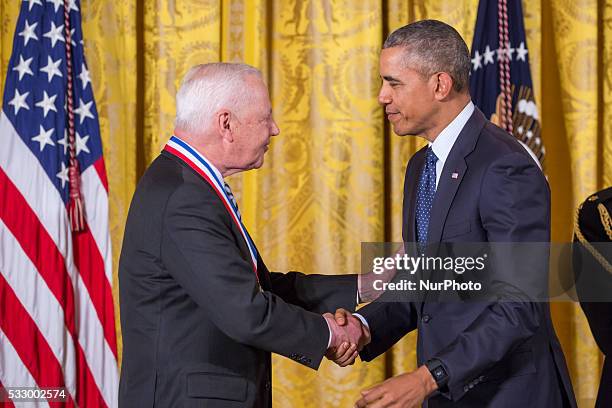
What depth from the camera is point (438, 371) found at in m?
2.21

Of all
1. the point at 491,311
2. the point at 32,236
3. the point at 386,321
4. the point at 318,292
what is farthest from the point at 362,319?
the point at 32,236

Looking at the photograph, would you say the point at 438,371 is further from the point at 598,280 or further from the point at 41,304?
the point at 41,304

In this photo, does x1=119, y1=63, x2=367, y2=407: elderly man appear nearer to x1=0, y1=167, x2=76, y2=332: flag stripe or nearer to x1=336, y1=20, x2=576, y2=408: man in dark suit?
x1=336, y1=20, x2=576, y2=408: man in dark suit

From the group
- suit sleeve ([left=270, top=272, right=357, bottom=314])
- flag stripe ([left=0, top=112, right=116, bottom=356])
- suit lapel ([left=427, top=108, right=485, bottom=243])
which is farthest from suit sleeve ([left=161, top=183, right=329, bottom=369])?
flag stripe ([left=0, top=112, right=116, bottom=356])

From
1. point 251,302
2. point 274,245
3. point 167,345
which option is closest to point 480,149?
point 251,302

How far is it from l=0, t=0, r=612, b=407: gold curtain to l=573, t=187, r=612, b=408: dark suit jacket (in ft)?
5.36

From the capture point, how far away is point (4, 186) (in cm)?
379

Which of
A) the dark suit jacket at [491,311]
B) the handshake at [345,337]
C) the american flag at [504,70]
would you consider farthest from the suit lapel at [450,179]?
the american flag at [504,70]

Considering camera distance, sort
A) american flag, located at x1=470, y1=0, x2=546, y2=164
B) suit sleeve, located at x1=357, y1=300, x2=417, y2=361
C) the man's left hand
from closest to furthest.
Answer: the man's left hand, suit sleeve, located at x1=357, y1=300, x2=417, y2=361, american flag, located at x1=470, y1=0, x2=546, y2=164

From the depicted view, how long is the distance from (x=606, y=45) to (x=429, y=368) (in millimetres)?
2907

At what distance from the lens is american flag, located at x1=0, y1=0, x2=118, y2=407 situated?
149 inches

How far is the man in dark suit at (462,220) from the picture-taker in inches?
87.8

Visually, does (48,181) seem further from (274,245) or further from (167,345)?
(167,345)

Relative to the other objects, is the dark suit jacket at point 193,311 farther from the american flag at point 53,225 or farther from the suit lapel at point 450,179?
the american flag at point 53,225
